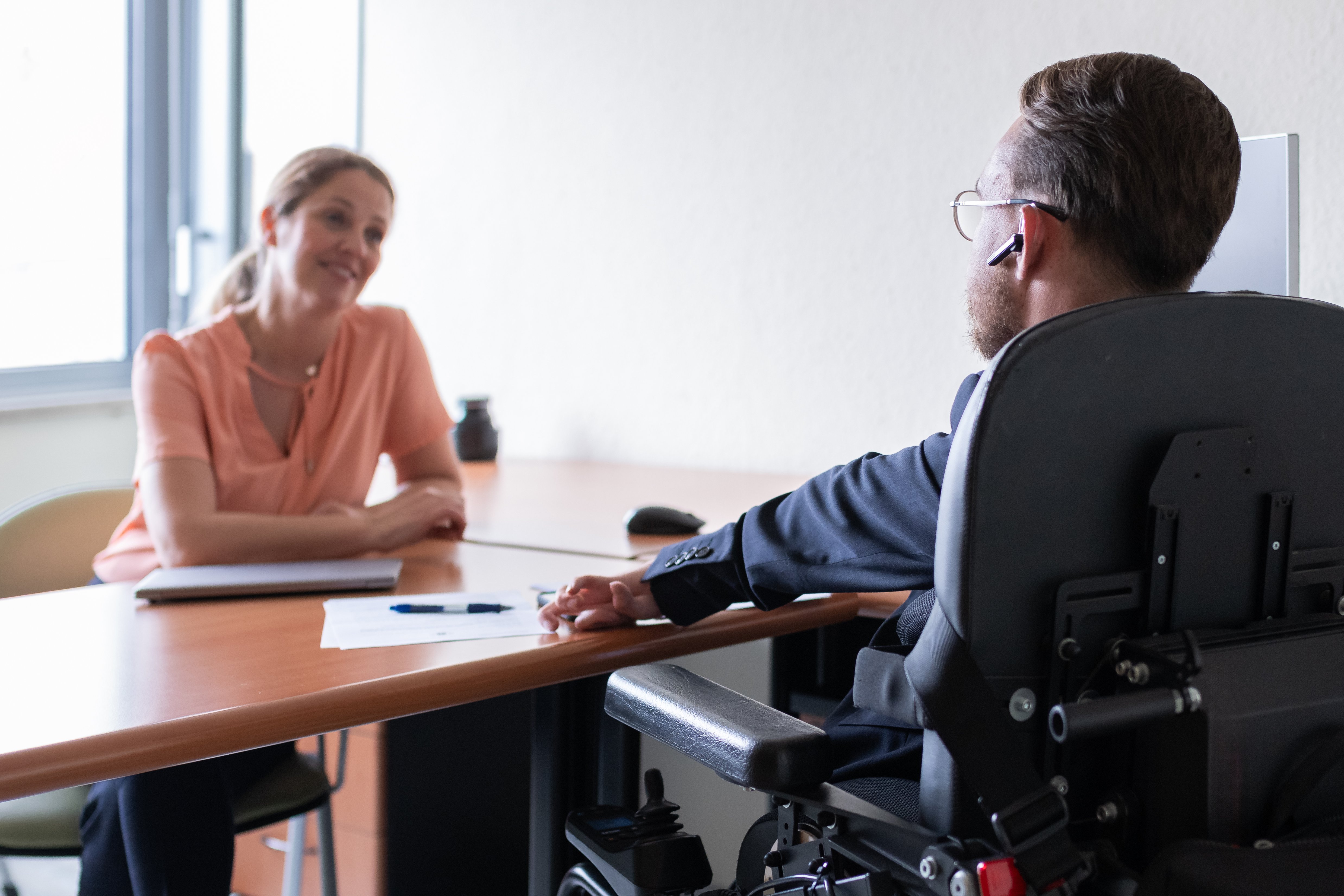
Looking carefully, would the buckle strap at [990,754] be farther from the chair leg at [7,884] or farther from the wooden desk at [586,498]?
the chair leg at [7,884]

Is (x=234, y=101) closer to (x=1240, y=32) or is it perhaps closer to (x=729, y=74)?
(x=729, y=74)

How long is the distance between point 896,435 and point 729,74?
897mm

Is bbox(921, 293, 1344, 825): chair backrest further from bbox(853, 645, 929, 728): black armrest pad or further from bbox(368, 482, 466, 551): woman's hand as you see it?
bbox(368, 482, 466, 551): woman's hand

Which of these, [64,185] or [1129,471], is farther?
[64,185]

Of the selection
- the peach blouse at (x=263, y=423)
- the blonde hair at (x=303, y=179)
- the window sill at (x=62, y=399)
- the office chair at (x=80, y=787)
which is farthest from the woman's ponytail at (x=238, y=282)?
the window sill at (x=62, y=399)

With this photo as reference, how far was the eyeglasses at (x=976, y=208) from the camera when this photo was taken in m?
0.94

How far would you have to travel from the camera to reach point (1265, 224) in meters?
1.51

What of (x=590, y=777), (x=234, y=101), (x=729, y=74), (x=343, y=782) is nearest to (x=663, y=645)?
(x=590, y=777)

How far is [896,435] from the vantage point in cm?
240

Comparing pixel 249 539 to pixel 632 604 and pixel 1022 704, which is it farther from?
pixel 1022 704

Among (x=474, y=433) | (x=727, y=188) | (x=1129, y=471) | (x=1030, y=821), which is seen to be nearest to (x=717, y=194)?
(x=727, y=188)

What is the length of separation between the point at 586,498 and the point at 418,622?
0.99 m

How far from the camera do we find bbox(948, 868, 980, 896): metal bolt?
72 centimetres

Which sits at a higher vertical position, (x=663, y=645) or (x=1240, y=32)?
(x=1240, y=32)
